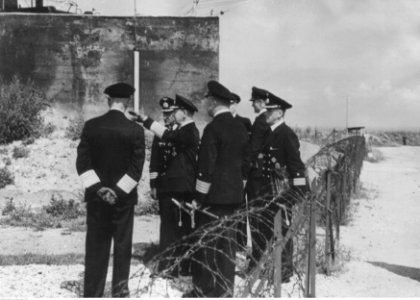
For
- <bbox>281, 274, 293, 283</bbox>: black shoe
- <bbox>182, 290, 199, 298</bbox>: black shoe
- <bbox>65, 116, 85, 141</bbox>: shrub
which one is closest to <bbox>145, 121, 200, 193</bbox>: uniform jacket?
<bbox>182, 290, 199, 298</bbox>: black shoe

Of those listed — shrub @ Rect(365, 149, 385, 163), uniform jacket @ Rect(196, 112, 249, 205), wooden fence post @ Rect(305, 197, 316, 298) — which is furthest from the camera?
shrub @ Rect(365, 149, 385, 163)

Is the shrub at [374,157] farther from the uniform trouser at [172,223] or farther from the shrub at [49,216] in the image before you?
the uniform trouser at [172,223]

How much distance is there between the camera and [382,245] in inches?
357

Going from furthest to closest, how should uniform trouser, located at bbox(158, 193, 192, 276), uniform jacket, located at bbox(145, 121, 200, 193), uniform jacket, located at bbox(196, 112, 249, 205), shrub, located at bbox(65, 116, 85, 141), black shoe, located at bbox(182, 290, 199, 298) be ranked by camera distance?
shrub, located at bbox(65, 116, 85, 141) < uniform trouser, located at bbox(158, 193, 192, 276) < uniform jacket, located at bbox(145, 121, 200, 193) < black shoe, located at bbox(182, 290, 199, 298) < uniform jacket, located at bbox(196, 112, 249, 205)

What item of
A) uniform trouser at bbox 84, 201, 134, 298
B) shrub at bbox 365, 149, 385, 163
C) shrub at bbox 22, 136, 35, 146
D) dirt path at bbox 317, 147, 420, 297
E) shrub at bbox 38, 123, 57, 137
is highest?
shrub at bbox 38, 123, 57, 137

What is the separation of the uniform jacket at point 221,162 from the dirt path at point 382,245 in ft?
5.35

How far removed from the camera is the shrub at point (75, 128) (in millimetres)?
16578

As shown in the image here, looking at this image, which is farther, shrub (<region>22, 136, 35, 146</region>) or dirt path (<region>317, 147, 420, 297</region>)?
shrub (<region>22, 136, 35, 146</region>)

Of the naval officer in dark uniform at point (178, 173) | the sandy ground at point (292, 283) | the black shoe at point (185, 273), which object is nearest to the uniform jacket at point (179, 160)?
the naval officer in dark uniform at point (178, 173)

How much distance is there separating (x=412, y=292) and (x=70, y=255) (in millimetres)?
4189

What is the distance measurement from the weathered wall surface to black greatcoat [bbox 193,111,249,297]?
470 inches

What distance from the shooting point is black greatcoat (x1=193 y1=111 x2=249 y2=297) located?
5316 millimetres

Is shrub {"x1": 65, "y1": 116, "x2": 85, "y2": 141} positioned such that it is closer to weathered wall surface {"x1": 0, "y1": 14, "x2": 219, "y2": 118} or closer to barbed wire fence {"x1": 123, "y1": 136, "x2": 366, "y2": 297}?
weathered wall surface {"x1": 0, "y1": 14, "x2": 219, "y2": 118}

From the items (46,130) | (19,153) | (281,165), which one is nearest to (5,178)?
(19,153)
